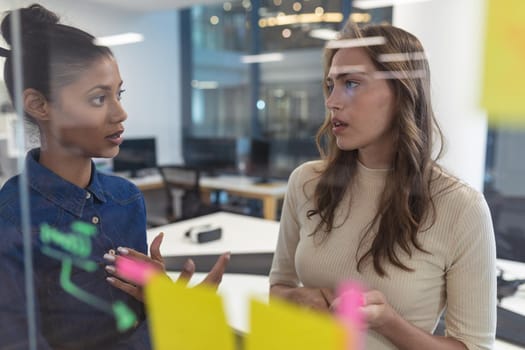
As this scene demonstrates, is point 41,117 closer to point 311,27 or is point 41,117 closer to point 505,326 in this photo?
point 311,27

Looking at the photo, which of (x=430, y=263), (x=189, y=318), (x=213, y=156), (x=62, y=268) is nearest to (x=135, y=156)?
(x=62, y=268)

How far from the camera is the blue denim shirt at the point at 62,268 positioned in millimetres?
441

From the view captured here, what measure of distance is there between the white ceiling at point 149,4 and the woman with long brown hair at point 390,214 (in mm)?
233

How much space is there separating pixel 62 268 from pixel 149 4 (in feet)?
1.19

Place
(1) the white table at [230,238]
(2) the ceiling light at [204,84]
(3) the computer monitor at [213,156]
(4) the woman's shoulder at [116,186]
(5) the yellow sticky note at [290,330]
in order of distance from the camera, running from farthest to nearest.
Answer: (3) the computer monitor at [213,156], (2) the ceiling light at [204,84], (1) the white table at [230,238], (4) the woman's shoulder at [116,186], (5) the yellow sticky note at [290,330]

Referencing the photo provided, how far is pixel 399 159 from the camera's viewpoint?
0.49 meters

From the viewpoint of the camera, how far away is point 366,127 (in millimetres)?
441

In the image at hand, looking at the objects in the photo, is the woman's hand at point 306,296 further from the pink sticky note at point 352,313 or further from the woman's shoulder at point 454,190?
the woman's shoulder at point 454,190

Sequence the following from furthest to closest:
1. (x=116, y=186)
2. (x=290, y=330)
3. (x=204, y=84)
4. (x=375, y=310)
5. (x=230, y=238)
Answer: (x=230, y=238), (x=204, y=84), (x=116, y=186), (x=375, y=310), (x=290, y=330)

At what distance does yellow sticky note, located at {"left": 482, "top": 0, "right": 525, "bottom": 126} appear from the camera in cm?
32

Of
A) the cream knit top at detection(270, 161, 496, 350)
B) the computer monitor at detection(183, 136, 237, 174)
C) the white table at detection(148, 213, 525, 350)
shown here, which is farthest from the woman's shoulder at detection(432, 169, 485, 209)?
the computer monitor at detection(183, 136, 237, 174)

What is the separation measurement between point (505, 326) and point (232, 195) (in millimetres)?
1037

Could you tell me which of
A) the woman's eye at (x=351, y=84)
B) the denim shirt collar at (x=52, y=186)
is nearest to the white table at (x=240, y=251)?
the denim shirt collar at (x=52, y=186)

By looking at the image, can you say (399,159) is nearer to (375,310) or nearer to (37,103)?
(375,310)
